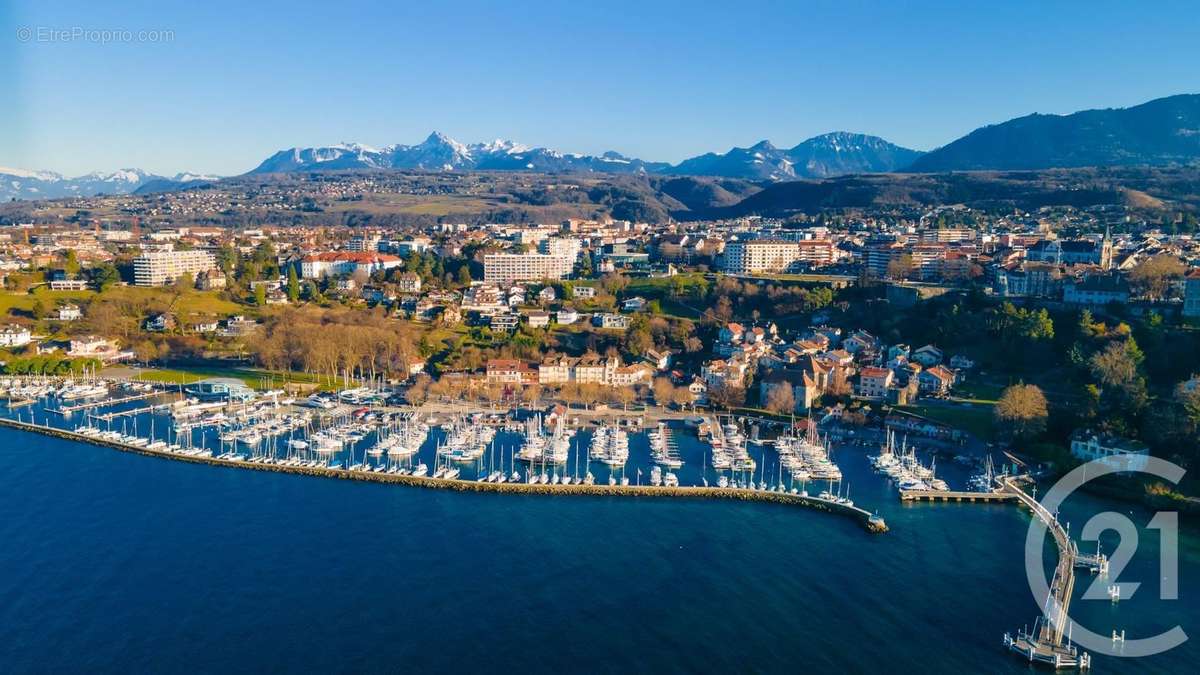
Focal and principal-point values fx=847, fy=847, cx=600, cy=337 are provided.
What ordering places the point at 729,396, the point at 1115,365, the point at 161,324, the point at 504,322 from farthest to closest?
the point at 161,324
the point at 504,322
the point at 729,396
the point at 1115,365

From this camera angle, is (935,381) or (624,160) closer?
(935,381)

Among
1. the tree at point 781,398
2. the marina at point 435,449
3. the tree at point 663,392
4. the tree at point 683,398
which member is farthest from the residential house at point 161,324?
the tree at point 781,398

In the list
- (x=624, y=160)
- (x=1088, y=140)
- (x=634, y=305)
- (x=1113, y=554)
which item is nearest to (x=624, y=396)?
(x=634, y=305)

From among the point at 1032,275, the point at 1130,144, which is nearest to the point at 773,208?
the point at 1130,144

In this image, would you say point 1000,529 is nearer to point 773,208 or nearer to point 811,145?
point 773,208

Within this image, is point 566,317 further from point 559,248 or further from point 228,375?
point 559,248

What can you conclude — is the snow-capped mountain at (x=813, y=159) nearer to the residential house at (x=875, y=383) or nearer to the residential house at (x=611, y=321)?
the residential house at (x=611, y=321)
